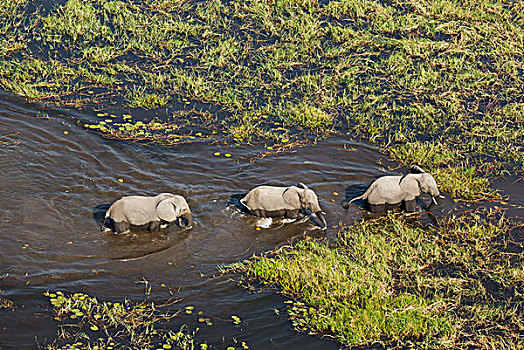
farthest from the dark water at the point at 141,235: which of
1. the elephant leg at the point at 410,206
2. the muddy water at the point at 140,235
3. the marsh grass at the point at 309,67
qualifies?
the marsh grass at the point at 309,67

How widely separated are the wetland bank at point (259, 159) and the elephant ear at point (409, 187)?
486mm

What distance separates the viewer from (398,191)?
11172mm

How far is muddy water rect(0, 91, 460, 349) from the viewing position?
27.8 feet

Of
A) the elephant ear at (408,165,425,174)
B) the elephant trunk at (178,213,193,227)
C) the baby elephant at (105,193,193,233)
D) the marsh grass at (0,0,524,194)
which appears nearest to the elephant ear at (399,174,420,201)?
the elephant ear at (408,165,425,174)

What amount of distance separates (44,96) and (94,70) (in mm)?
1738

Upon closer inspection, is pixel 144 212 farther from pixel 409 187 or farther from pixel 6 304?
pixel 409 187

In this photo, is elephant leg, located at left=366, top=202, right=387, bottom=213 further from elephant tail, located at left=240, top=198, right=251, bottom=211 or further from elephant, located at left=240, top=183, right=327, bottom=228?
elephant tail, located at left=240, top=198, right=251, bottom=211

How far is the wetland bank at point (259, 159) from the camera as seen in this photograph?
27.8 feet

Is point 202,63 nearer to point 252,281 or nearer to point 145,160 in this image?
point 145,160

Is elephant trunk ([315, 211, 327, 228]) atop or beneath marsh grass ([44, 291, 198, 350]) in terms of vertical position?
atop

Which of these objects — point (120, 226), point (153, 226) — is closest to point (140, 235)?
point (153, 226)

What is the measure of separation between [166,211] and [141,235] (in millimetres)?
606

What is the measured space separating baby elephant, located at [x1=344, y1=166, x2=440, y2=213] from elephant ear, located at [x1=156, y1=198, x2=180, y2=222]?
326 centimetres

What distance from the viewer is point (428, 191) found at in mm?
11320
